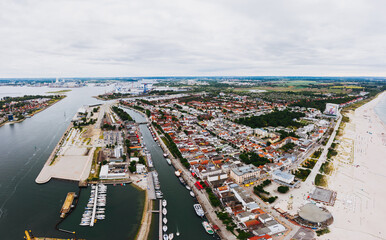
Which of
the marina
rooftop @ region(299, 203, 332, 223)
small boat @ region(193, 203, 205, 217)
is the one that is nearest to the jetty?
the marina

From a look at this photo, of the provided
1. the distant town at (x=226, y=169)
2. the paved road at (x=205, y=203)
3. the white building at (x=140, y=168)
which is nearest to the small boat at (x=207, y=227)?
→ the distant town at (x=226, y=169)

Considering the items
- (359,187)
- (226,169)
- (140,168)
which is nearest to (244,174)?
(226,169)

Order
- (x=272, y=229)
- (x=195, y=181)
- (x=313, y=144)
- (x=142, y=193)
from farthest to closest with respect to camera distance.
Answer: (x=313, y=144), (x=195, y=181), (x=142, y=193), (x=272, y=229)

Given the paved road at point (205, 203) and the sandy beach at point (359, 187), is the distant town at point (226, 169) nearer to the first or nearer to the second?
the paved road at point (205, 203)

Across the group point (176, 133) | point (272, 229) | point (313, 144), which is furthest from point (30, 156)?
point (313, 144)

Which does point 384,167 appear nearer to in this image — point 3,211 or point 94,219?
point 94,219

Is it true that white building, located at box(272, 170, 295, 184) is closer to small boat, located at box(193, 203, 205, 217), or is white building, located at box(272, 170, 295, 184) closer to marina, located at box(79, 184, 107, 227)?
small boat, located at box(193, 203, 205, 217)

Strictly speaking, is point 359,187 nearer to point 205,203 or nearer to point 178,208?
point 205,203
